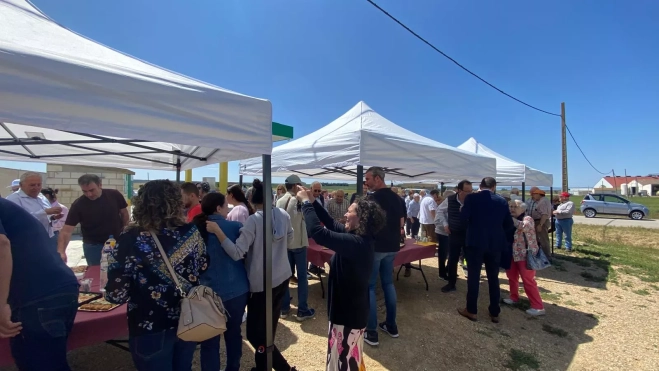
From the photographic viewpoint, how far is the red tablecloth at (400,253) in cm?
391

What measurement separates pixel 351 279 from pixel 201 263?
0.92m

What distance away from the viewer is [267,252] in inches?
83.4

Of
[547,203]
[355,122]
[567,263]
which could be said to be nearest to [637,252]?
[567,263]

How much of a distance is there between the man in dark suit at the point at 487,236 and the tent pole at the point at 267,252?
2.48 metres

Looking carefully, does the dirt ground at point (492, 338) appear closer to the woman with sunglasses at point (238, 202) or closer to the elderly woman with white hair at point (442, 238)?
the elderly woman with white hair at point (442, 238)

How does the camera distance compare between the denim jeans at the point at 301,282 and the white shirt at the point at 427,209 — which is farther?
the white shirt at the point at 427,209

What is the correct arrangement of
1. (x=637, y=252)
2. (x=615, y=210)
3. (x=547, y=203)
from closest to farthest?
1. (x=547, y=203)
2. (x=637, y=252)
3. (x=615, y=210)

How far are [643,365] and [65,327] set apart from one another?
4660mm

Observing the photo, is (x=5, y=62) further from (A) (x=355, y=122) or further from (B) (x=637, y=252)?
(B) (x=637, y=252)

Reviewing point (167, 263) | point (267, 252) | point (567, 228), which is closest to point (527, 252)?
point (267, 252)

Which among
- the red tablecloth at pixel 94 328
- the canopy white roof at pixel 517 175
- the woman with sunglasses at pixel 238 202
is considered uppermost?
the canopy white roof at pixel 517 175

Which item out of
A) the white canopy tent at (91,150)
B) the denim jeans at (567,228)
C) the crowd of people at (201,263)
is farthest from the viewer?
the denim jeans at (567,228)

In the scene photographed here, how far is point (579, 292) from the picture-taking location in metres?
4.88

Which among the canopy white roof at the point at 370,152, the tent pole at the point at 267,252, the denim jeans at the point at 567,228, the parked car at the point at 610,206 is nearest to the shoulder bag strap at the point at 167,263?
the tent pole at the point at 267,252
